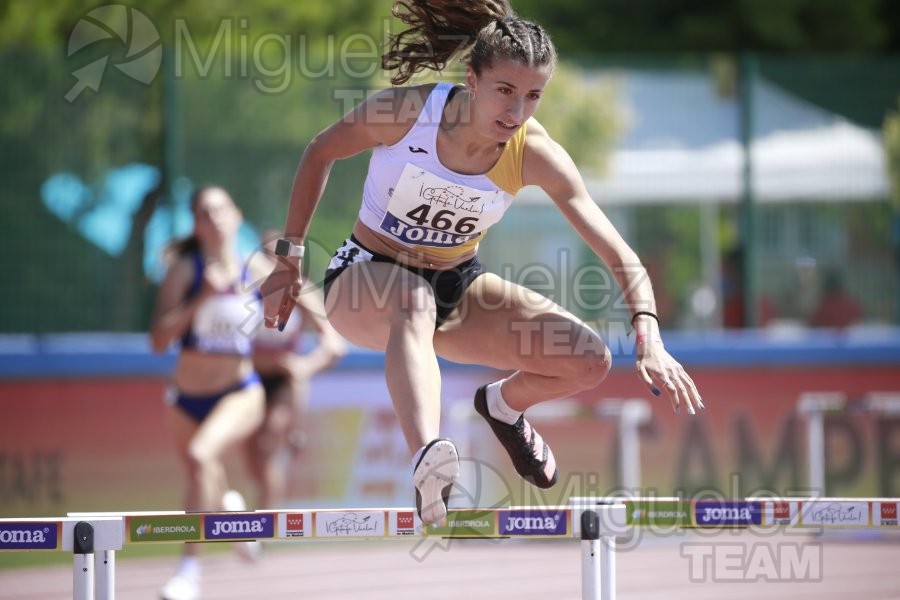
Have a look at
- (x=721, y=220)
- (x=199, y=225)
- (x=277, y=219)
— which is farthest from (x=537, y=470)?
(x=721, y=220)

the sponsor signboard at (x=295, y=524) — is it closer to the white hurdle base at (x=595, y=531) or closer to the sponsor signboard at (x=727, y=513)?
the white hurdle base at (x=595, y=531)

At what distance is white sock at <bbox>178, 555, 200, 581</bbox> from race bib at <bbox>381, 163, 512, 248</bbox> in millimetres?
3049

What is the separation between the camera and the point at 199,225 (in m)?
7.20

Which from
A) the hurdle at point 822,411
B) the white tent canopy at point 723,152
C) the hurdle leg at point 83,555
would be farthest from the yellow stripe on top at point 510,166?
the white tent canopy at point 723,152

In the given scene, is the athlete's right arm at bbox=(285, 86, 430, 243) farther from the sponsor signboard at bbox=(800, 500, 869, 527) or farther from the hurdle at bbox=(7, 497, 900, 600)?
the sponsor signboard at bbox=(800, 500, 869, 527)

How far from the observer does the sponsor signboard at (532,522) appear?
442 cm

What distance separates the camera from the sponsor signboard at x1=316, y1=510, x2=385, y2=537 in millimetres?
4328

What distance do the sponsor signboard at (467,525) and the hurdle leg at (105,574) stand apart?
1.22 metres

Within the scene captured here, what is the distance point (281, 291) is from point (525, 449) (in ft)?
4.21

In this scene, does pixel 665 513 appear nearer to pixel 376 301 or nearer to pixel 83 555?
pixel 376 301

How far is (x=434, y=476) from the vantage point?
13.1ft

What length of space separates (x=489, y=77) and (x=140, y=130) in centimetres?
595

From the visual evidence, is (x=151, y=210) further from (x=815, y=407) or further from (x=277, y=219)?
(x=815, y=407)

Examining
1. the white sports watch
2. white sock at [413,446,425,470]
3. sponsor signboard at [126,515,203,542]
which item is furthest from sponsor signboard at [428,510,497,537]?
the white sports watch
